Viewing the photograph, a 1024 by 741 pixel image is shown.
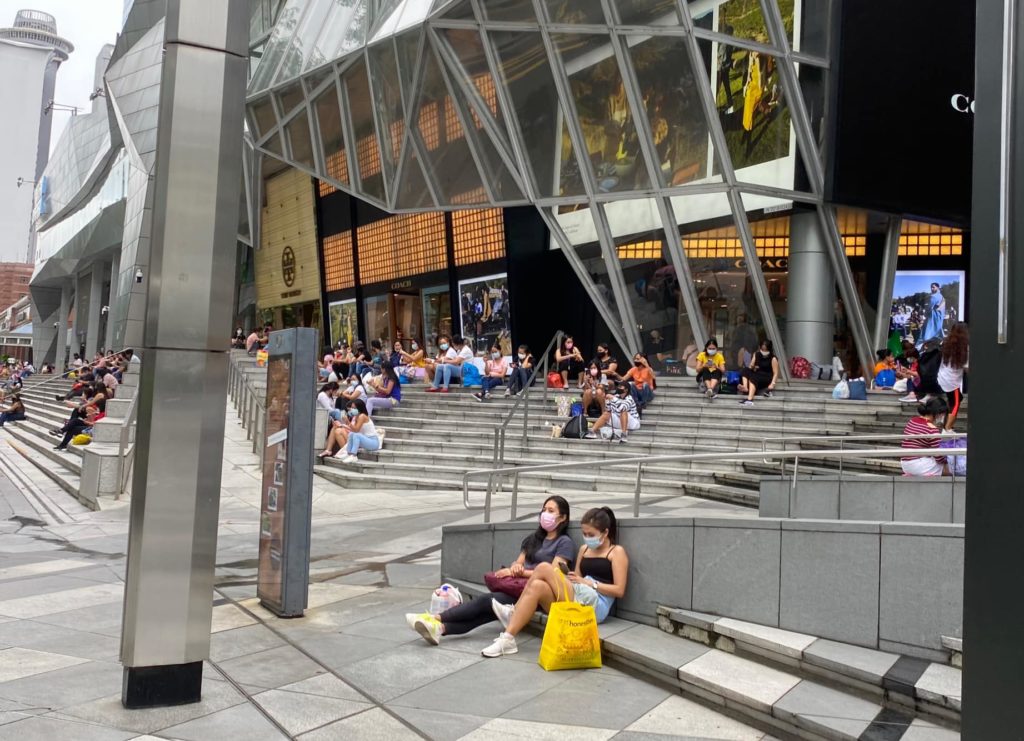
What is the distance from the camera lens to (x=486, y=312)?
26.1m

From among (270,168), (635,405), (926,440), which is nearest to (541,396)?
(635,405)

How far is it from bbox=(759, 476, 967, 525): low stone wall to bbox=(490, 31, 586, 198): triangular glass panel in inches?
481

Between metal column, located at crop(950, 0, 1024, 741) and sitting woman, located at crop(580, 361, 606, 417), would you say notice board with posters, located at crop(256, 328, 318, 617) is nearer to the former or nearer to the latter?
metal column, located at crop(950, 0, 1024, 741)

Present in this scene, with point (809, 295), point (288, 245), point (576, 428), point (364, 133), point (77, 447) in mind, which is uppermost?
point (364, 133)

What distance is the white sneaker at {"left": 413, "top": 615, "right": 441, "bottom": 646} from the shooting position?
610 centimetres

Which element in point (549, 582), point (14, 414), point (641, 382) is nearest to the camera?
point (549, 582)

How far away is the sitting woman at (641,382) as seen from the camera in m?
16.3

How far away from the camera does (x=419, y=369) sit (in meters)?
22.6

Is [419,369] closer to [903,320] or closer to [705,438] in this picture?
[705,438]

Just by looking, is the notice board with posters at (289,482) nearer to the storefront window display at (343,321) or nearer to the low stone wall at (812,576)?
the low stone wall at (812,576)

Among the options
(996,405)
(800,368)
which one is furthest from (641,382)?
(996,405)

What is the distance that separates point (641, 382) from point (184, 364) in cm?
1259

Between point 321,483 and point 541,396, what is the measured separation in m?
4.94

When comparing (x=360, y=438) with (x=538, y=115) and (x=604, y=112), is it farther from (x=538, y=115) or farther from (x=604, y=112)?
(x=604, y=112)
